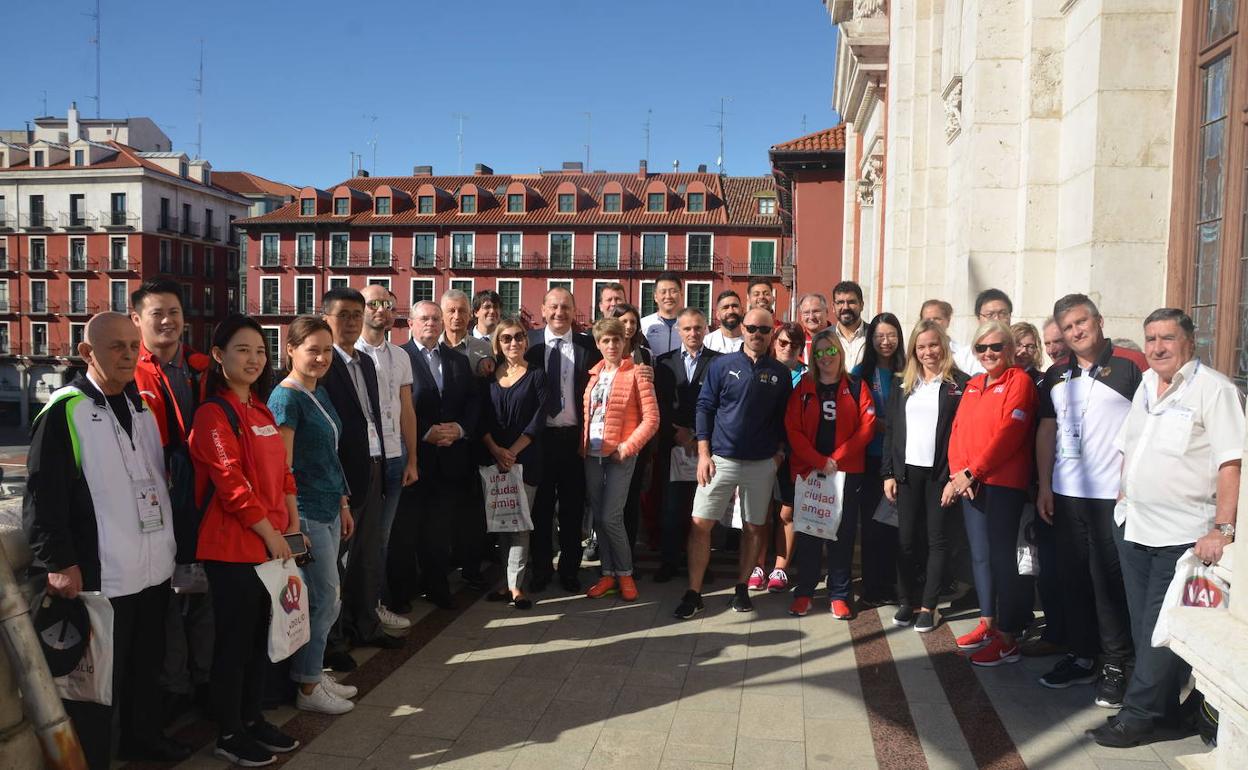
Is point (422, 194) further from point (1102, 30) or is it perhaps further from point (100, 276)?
point (1102, 30)

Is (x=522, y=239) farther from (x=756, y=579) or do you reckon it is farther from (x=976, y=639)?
A: (x=976, y=639)

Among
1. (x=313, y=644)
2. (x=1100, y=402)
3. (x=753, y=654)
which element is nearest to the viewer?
(x=313, y=644)

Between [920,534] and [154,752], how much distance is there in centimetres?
449

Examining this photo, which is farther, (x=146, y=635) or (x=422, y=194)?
(x=422, y=194)

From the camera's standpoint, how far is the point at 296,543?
396cm

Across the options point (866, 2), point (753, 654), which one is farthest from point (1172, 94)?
point (866, 2)

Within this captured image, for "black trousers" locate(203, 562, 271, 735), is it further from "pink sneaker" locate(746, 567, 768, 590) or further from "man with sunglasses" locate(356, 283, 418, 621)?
"pink sneaker" locate(746, 567, 768, 590)

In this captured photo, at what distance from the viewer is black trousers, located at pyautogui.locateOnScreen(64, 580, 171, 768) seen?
340 centimetres

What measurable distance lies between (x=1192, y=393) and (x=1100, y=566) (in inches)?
46.2

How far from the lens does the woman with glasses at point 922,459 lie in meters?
5.45

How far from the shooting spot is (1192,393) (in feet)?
12.3

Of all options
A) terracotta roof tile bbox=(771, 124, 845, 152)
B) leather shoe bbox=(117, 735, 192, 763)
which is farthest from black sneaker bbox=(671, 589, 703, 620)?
terracotta roof tile bbox=(771, 124, 845, 152)

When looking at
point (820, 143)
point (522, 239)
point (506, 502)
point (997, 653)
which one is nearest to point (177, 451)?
point (506, 502)

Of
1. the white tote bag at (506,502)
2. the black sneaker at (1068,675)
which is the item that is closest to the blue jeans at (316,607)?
the white tote bag at (506,502)
